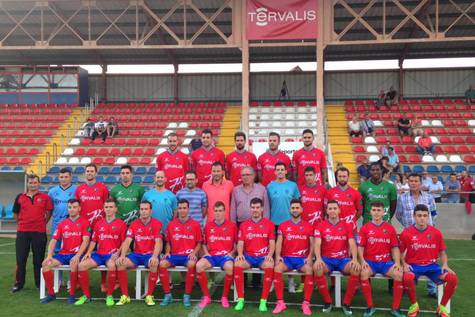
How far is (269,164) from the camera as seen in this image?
734cm

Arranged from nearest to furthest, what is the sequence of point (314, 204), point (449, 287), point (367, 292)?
point (449, 287) < point (367, 292) < point (314, 204)

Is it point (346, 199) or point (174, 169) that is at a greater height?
point (174, 169)

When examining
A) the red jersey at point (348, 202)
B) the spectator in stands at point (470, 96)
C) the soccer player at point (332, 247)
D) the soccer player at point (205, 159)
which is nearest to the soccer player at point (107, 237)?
the soccer player at point (205, 159)

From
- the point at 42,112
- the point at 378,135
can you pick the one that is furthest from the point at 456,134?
the point at 42,112

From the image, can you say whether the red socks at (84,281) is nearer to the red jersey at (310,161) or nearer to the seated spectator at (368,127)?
the red jersey at (310,161)

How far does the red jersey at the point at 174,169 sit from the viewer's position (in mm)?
7551

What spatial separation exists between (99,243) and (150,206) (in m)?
0.86

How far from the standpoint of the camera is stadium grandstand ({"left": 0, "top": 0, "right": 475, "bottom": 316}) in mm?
15867

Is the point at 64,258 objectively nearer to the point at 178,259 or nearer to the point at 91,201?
the point at 91,201

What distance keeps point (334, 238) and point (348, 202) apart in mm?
704

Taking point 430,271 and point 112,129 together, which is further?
point 112,129

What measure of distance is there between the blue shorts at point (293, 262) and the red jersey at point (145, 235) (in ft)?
5.49

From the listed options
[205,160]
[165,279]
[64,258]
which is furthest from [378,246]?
[64,258]

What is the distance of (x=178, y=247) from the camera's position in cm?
654
